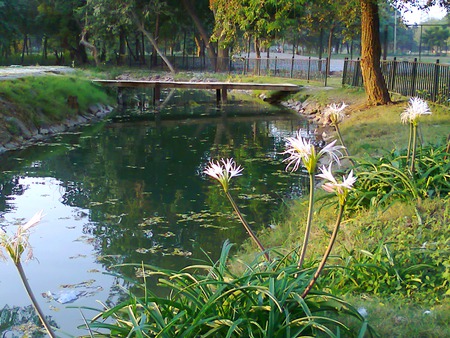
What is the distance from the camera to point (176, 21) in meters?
52.0

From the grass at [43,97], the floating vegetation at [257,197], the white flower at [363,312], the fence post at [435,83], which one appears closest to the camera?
the white flower at [363,312]

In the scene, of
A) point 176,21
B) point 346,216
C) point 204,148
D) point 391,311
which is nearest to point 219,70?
point 176,21

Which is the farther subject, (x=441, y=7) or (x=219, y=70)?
(x=219, y=70)

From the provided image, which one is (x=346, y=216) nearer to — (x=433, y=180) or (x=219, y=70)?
(x=433, y=180)

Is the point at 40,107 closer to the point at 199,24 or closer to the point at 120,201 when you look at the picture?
the point at 120,201

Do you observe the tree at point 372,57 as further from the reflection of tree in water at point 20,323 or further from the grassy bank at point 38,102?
the reflection of tree in water at point 20,323

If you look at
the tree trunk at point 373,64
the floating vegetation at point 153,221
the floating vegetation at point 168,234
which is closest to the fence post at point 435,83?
the tree trunk at point 373,64

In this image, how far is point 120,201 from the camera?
11.5 m

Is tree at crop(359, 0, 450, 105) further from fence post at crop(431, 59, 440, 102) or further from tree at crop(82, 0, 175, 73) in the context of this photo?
tree at crop(82, 0, 175, 73)

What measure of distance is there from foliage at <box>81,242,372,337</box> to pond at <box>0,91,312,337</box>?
567mm

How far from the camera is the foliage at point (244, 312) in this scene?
4.04 meters

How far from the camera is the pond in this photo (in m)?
7.79

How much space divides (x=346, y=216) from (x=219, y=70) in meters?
40.5

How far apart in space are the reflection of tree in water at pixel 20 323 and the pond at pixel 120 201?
1.1 inches
